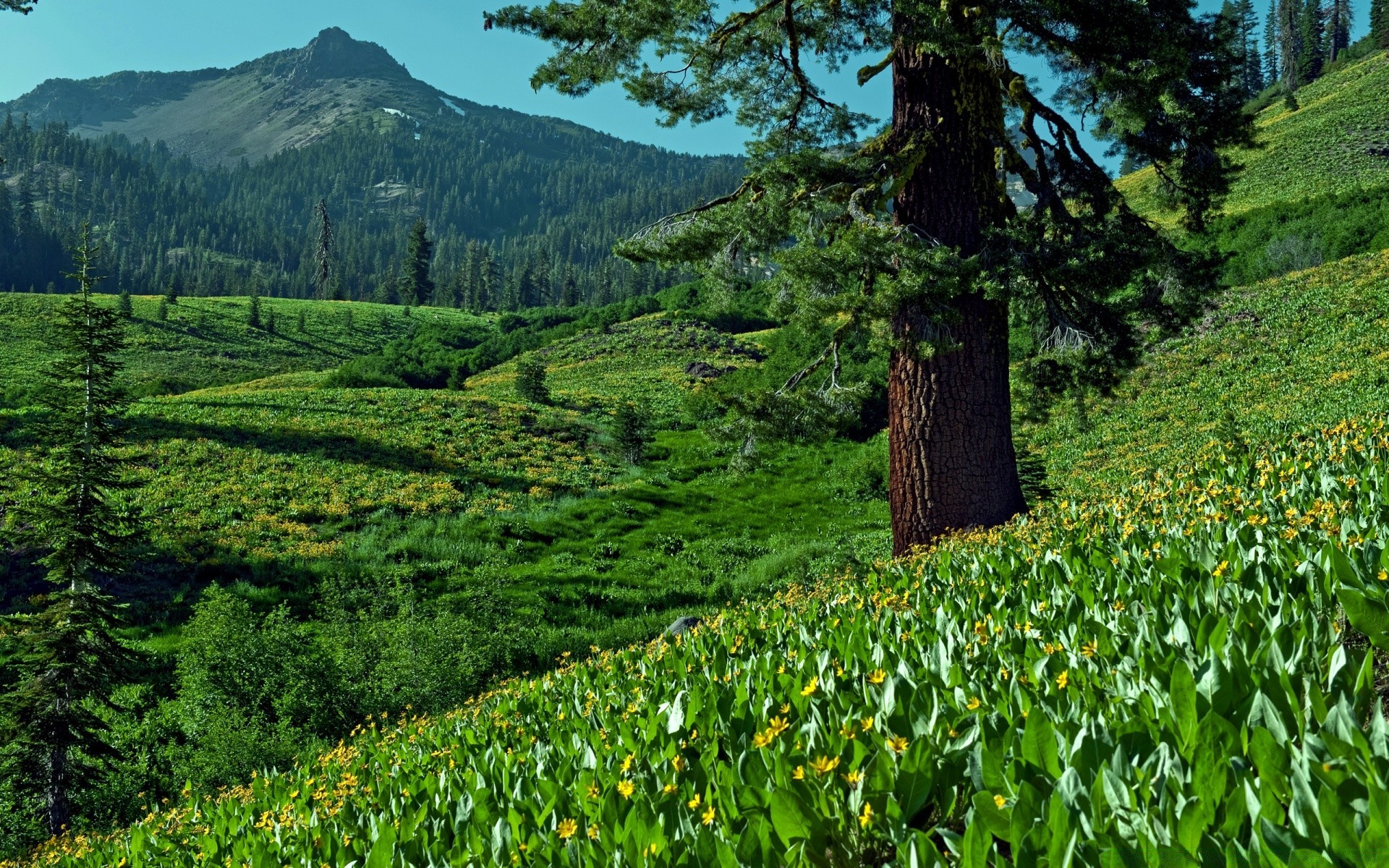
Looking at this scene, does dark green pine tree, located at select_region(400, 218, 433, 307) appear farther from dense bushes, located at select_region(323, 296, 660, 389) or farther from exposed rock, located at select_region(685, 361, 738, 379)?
exposed rock, located at select_region(685, 361, 738, 379)

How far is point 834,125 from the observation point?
10.8 metres

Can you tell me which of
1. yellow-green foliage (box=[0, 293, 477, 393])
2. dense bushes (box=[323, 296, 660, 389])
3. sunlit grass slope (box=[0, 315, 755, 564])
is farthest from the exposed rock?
yellow-green foliage (box=[0, 293, 477, 393])

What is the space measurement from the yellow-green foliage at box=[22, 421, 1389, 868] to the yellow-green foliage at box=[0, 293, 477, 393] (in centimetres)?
6669

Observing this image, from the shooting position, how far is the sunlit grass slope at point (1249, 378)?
2117 cm

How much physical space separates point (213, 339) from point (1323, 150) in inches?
4229

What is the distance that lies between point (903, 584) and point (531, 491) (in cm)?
2788

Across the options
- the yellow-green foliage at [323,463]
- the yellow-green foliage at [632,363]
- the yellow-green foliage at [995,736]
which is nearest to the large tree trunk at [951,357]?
the yellow-green foliage at [995,736]

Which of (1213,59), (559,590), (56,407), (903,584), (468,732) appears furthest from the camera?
(559,590)

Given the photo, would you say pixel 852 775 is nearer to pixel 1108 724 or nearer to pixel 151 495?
pixel 1108 724

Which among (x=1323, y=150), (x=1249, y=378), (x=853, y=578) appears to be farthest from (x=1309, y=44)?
(x=853, y=578)

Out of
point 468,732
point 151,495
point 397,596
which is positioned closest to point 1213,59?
point 468,732

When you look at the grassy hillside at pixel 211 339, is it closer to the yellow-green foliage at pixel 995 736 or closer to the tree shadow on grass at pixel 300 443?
the tree shadow on grass at pixel 300 443

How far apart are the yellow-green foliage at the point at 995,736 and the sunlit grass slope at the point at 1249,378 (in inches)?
656

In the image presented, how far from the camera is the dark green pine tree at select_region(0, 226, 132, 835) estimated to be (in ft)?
41.9
